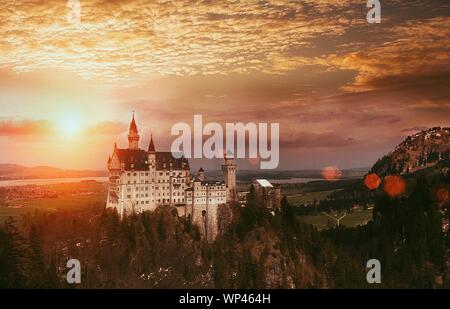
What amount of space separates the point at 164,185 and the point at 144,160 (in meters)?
3.81

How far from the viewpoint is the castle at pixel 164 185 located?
189ft

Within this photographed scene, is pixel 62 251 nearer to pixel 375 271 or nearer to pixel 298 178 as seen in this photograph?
pixel 298 178

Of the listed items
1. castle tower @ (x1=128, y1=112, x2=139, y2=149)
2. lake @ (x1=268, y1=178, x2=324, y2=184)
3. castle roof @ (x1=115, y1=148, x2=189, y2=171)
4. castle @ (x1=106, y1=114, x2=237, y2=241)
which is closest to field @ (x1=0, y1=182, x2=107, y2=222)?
castle @ (x1=106, y1=114, x2=237, y2=241)

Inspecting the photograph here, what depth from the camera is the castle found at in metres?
57.8

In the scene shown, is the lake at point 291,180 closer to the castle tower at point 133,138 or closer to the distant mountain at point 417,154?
the castle tower at point 133,138

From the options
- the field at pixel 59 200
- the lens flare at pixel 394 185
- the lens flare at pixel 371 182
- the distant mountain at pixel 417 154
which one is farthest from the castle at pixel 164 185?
the distant mountain at pixel 417 154

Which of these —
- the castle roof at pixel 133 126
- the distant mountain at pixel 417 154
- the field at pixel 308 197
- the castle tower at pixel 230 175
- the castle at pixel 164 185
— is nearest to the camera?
the castle at pixel 164 185

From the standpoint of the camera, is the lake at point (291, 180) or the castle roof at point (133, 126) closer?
the castle roof at point (133, 126)

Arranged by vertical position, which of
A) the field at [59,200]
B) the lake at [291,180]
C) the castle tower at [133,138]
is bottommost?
the field at [59,200]

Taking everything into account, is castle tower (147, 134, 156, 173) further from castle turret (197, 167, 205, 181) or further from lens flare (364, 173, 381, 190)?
lens flare (364, 173, 381, 190)

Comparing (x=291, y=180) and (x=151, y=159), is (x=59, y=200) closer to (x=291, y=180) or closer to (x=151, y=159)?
(x=151, y=159)

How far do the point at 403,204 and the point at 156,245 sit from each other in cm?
4006

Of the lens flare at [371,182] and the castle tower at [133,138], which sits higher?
the castle tower at [133,138]

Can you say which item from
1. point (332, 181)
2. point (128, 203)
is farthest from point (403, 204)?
point (128, 203)
